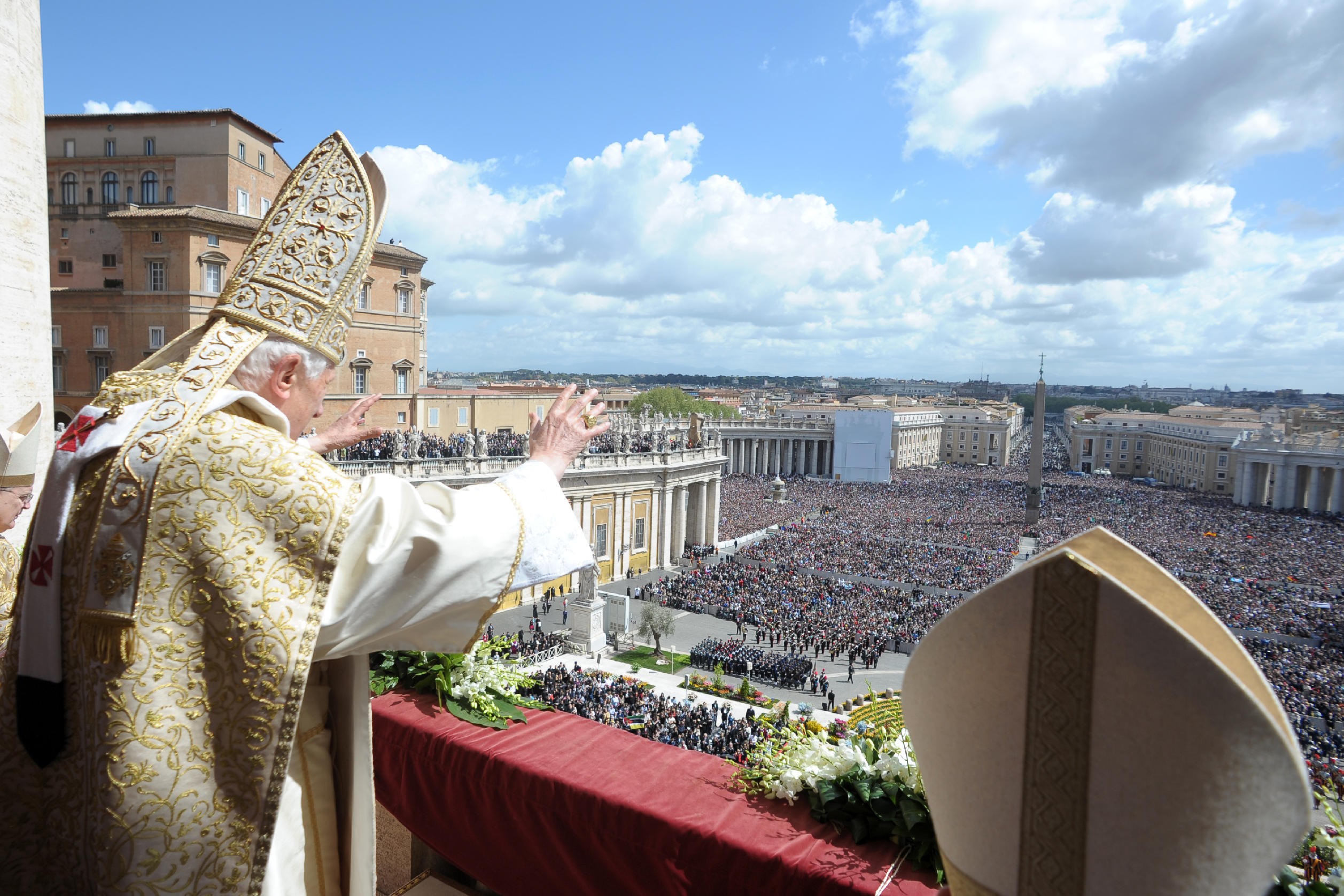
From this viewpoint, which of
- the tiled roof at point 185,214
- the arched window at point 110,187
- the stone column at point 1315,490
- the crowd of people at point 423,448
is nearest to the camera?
the crowd of people at point 423,448

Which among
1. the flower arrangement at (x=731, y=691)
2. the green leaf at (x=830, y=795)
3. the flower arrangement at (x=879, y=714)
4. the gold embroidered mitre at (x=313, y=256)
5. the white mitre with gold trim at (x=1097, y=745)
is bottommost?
the flower arrangement at (x=731, y=691)

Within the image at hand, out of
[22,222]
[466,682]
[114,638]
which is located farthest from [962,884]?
[22,222]

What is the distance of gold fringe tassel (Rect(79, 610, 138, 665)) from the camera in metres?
1.60

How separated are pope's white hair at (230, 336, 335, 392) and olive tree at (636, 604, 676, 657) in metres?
20.4

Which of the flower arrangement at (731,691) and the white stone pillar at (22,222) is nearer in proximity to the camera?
the white stone pillar at (22,222)

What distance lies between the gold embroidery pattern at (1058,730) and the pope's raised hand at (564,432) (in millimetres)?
1263

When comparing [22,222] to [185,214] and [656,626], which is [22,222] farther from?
[185,214]

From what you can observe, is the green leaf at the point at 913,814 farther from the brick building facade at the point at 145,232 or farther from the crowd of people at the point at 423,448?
the brick building facade at the point at 145,232

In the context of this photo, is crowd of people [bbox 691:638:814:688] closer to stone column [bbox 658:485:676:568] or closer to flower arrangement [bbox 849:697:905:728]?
stone column [bbox 658:485:676:568]

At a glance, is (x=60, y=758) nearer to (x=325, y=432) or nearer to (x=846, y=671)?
(x=325, y=432)

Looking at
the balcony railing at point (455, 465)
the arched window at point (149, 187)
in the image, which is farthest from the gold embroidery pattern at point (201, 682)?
the arched window at point (149, 187)

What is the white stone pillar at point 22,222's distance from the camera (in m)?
5.64

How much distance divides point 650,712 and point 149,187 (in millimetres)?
28031

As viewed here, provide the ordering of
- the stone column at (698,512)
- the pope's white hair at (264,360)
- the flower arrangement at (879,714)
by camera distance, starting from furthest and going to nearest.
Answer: the stone column at (698,512)
the flower arrangement at (879,714)
the pope's white hair at (264,360)
